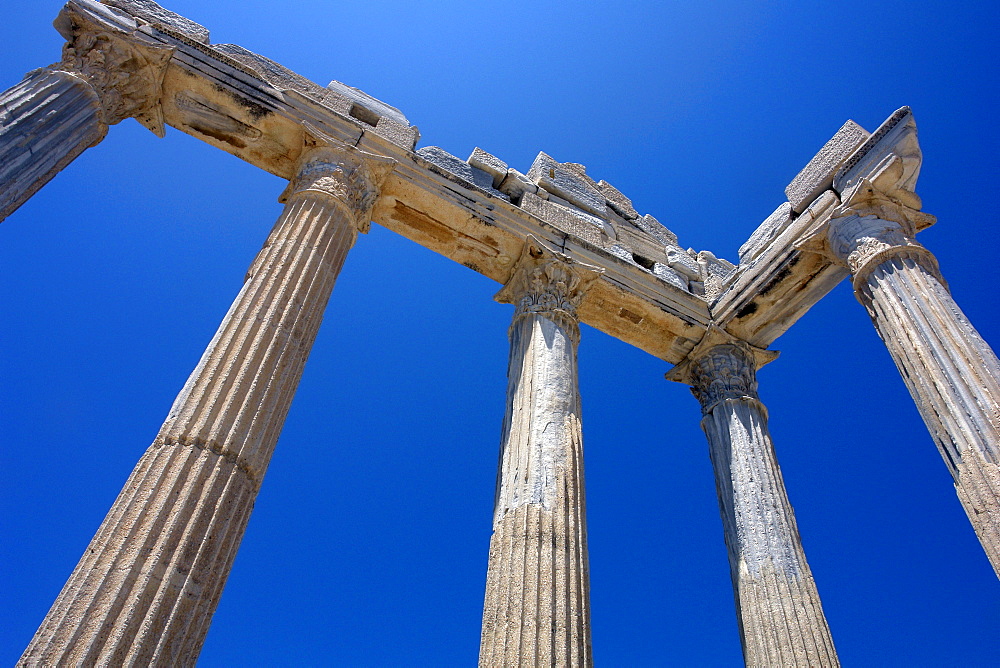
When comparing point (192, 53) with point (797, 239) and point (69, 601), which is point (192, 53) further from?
point (797, 239)

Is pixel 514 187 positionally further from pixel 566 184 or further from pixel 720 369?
pixel 720 369

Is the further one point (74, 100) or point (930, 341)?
point (74, 100)

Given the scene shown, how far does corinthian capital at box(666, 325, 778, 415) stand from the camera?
1538cm

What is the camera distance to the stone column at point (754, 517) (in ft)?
37.4

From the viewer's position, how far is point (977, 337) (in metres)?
10.7

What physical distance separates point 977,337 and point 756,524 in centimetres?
474

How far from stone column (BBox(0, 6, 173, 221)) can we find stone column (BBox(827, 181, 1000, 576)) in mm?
13012

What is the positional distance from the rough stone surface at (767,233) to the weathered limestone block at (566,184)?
3513 millimetres

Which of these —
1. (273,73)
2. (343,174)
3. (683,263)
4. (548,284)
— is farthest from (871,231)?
(273,73)

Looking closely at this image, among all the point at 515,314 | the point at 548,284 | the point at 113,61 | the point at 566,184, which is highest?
the point at 566,184

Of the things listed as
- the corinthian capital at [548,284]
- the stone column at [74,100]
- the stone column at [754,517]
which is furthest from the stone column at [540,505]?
the stone column at [74,100]

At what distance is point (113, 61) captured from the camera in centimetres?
1216

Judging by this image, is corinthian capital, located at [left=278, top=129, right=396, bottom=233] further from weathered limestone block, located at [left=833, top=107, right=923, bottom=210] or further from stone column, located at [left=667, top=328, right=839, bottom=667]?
weathered limestone block, located at [left=833, top=107, right=923, bottom=210]

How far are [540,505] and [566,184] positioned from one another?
9314mm
